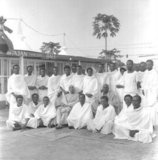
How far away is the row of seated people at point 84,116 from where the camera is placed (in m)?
5.51

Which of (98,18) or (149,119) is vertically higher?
(98,18)

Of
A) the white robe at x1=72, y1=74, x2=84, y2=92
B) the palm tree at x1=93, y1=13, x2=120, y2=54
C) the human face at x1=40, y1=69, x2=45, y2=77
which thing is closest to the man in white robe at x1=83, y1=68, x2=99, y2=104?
the white robe at x1=72, y1=74, x2=84, y2=92

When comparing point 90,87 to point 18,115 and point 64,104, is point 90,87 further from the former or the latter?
point 18,115

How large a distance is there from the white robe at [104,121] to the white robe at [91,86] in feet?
2.60

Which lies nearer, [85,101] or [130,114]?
[130,114]

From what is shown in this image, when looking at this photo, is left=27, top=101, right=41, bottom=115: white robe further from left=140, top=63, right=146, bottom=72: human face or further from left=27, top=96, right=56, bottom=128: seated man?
left=140, top=63, right=146, bottom=72: human face

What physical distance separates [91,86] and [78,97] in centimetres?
47

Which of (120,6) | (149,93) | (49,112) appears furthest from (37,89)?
(120,6)

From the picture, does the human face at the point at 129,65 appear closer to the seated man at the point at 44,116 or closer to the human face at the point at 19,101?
the seated man at the point at 44,116

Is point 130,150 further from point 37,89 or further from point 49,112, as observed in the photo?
point 37,89

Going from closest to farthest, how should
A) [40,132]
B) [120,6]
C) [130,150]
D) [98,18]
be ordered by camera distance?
[130,150]
[40,132]
[98,18]
[120,6]

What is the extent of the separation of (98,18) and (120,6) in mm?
2804

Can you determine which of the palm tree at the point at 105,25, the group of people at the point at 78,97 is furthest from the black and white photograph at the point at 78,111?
the palm tree at the point at 105,25

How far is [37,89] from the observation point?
7.64m
